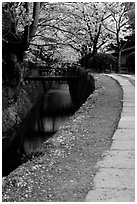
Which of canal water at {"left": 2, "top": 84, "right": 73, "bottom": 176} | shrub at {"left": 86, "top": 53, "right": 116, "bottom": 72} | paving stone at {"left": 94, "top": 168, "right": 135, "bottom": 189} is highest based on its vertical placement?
shrub at {"left": 86, "top": 53, "right": 116, "bottom": 72}

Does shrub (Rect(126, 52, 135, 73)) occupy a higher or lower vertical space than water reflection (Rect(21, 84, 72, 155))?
higher

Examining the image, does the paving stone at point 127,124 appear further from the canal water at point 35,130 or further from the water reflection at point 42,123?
the water reflection at point 42,123

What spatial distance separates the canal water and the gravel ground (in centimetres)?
85

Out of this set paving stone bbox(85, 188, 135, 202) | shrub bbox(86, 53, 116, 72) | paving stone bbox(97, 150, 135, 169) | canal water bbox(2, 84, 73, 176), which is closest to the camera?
paving stone bbox(85, 188, 135, 202)

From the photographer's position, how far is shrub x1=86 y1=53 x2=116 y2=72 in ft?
77.5

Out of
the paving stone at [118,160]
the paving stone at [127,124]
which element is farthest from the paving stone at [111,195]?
the paving stone at [127,124]

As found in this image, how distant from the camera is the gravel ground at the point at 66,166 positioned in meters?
3.73

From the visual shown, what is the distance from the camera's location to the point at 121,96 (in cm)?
1094

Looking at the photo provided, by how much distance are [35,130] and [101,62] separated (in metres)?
11.4

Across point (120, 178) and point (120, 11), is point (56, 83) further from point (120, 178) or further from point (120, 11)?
point (120, 178)

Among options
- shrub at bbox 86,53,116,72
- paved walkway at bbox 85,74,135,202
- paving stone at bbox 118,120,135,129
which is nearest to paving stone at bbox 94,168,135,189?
paved walkway at bbox 85,74,135,202

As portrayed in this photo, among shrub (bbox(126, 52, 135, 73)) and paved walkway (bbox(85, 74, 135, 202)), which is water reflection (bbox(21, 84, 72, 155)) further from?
shrub (bbox(126, 52, 135, 73))

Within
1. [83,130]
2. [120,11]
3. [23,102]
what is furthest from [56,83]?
[83,130]

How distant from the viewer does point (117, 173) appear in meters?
4.21
